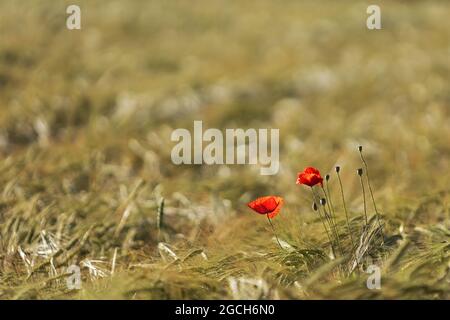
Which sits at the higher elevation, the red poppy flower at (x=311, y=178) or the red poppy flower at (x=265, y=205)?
the red poppy flower at (x=311, y=178)

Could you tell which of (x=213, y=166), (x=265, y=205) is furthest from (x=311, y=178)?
(x=213, y=166)

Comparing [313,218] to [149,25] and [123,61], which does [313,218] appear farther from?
[149,25]

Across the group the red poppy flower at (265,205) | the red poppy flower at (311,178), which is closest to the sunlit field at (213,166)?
the red poppy flower at (311,178)

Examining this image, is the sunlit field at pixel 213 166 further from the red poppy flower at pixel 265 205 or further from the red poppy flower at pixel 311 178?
the red poppy flower at pixel 265 205

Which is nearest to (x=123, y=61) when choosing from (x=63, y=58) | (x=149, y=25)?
(x=63, y=58)

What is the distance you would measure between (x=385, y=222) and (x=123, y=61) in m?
5.11

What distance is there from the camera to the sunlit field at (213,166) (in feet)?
9.05

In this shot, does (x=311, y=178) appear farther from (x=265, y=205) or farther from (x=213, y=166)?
(x=213, y=166)

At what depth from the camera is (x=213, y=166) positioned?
205 inches

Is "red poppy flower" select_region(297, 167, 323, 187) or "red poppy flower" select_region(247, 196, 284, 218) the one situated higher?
"red poppy flower" select_region(297, 167, 323, 187)

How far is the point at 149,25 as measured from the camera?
31.3 ft

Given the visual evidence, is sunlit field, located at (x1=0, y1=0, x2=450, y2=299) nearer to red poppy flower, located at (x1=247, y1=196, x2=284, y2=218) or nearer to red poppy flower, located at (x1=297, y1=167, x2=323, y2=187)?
red poppy flower, located at (x1=297, y1=167, x2=323, y2=187)

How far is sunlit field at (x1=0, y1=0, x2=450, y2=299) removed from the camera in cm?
276

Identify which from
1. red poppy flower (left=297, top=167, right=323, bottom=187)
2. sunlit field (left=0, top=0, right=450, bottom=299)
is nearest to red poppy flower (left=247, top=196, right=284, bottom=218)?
red poppy flower (left=297, top=167, right=323, bottom=187)
